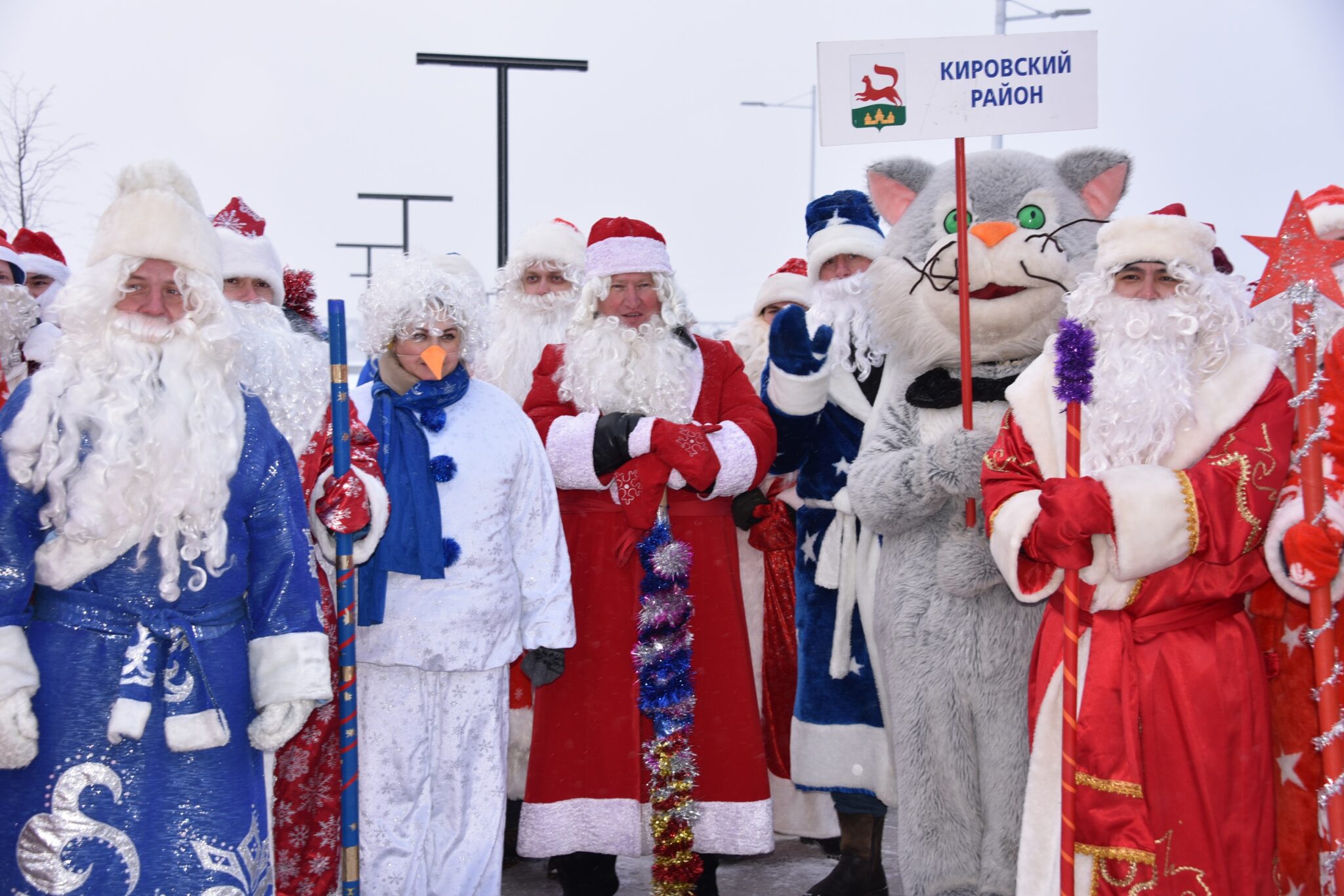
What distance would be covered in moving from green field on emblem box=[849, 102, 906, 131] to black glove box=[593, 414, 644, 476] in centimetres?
125

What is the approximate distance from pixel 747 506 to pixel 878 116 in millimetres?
1685

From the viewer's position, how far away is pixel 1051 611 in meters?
3.66

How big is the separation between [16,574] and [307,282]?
2169 mm

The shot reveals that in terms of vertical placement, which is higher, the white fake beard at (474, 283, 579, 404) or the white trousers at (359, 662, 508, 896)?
the white fake beard at (474, 283, 579, 404)

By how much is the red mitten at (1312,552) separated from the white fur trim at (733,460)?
1.80m

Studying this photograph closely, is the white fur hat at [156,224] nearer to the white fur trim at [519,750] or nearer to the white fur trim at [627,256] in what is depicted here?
the white fur trim at [627,256]

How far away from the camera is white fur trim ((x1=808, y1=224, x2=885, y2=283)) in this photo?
526 centimetres

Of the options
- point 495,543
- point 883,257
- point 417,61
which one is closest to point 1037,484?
point 883,257

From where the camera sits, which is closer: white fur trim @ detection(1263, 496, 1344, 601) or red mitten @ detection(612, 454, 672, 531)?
white fur trim @ detection(1263, 496, 1344, 601)

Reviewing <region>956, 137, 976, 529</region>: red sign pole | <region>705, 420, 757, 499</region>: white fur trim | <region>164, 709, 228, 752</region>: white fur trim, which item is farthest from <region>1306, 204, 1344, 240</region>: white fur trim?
<region>164, 709, 228, 752</region>: white fur trim

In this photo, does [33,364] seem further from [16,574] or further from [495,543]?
[16,574]

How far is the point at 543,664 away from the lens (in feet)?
14.0

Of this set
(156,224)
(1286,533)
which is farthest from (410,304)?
(1286,533)

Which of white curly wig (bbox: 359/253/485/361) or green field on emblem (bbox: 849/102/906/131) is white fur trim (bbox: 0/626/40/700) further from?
green field on emblem (bbox: 849/102/906/131)
